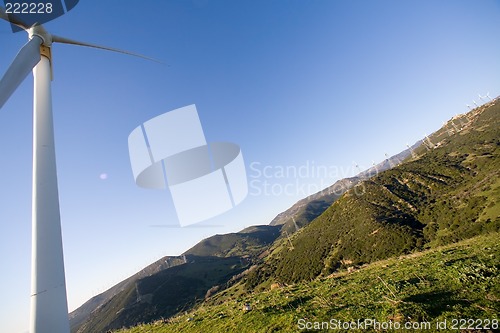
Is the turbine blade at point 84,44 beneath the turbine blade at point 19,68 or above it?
above

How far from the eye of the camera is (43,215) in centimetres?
708

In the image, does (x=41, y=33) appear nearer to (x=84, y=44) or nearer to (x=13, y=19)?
(x=13, y=19)

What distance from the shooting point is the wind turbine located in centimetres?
608

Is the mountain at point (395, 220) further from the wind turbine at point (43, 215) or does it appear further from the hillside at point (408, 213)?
the wind turbine at point (43, 215)

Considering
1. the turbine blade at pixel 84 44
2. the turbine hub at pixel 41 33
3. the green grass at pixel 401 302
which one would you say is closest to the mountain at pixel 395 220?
the green grass at pixel 401 302

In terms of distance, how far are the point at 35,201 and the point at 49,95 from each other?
5.05 meters

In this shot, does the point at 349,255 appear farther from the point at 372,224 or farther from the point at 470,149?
the point at 470,149

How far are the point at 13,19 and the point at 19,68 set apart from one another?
514 cm

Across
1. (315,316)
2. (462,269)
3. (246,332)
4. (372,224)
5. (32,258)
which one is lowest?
(372,224)

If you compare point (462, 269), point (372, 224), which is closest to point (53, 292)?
point (462, 269)

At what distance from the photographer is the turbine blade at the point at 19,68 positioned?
801 centimetres

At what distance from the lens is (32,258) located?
653cm

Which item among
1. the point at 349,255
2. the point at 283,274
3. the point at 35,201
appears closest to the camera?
the point at 35,201

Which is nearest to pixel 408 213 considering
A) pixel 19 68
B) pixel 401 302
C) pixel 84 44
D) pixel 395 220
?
pixel 395 220
